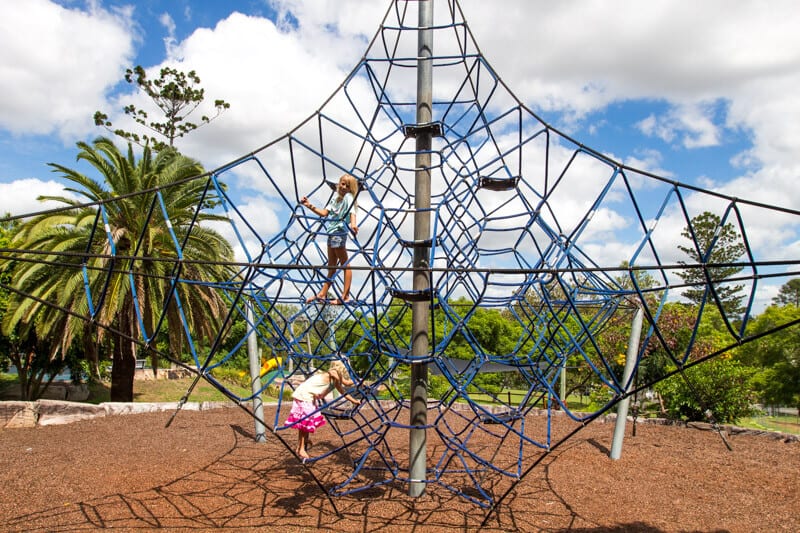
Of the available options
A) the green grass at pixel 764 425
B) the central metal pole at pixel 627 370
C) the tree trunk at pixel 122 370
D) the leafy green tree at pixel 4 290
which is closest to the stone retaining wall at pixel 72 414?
the green grass at pixel 764 425

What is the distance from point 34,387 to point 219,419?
7.09m

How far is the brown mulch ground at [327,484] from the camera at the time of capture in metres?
4.71

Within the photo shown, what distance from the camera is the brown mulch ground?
185 inches

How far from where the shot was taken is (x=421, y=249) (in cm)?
517

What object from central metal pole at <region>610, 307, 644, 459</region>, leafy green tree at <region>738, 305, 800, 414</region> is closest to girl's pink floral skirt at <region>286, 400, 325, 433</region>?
central metal pole at <region>610, 307, 644, 459</region>

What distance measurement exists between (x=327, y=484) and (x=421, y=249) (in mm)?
2599

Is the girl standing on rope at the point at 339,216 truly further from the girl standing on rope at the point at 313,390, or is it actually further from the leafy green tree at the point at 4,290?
the leafy green tree at the point at 4,290

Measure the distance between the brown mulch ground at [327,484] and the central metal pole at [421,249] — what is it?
44cm

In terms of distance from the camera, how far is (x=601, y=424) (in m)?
9.94

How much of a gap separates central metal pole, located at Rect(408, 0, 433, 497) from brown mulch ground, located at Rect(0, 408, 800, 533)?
435 millimetres

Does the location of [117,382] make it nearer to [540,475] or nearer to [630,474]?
[540,475]

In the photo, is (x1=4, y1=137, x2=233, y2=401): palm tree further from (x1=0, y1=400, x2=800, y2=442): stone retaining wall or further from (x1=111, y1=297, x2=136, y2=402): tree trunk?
(x1=0, y1=400, x2=800, y2=442): stone retaining wall

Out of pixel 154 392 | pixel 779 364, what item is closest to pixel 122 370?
pixel 154 392

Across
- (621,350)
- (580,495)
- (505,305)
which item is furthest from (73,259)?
(621,350)
